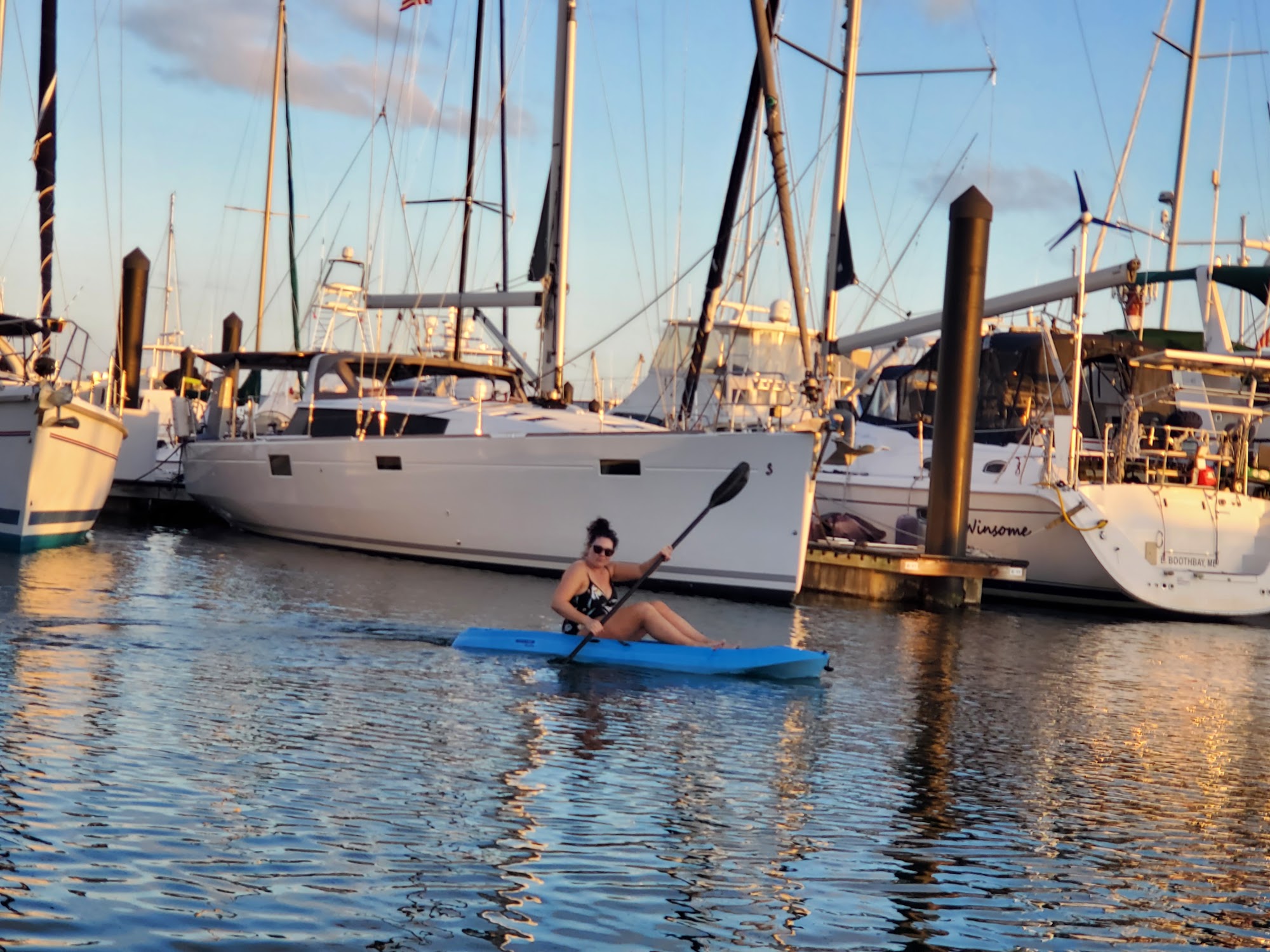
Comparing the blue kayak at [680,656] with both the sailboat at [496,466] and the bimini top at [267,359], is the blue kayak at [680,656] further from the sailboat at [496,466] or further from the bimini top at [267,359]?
the bimini top at [267,359]

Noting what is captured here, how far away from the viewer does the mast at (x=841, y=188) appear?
2147 centimetres

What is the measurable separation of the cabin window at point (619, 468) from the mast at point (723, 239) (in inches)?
89.5

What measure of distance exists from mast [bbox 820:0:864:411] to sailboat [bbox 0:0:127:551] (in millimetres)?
9993

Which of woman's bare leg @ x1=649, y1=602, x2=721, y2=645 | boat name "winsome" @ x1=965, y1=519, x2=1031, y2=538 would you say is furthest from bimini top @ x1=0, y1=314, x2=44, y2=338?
boat name "winsome" @ x1=965, y1=519, x2=1031, y2=538

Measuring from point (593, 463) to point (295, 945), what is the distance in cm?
1431

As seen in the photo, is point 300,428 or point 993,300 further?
point 300,428

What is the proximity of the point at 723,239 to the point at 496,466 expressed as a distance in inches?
213

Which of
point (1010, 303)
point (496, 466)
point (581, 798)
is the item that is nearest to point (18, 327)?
point (496, 466)

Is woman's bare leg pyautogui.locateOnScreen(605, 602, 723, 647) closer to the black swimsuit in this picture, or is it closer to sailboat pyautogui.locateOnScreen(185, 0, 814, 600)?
the black swimsuit

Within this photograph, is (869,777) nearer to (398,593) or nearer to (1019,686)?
(1019,686)

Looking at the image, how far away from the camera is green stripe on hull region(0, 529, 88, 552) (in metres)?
19.2

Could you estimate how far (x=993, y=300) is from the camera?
67.3ft

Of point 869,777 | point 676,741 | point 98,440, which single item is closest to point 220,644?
point 676,741

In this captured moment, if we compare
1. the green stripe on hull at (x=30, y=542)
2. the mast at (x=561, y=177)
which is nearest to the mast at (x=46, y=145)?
the green stripe on hull at (x=30, y=542)
